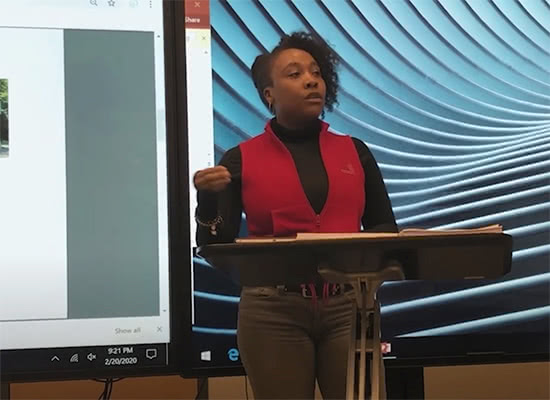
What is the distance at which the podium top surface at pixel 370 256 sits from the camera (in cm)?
64

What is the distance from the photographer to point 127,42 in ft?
4.56

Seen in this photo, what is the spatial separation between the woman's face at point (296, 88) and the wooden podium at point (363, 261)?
0.33m

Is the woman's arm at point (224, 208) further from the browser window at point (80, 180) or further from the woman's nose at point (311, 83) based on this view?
the browser window at point (80, 180)

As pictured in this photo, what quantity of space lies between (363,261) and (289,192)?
0.32 m

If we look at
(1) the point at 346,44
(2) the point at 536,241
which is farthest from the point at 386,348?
(1) the point at 346,44

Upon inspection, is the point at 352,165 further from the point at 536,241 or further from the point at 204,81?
the point at 536,241

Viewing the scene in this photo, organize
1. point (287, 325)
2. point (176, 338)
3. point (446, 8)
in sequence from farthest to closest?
1. point (446, 8)
2. point (176, 338)
3. point (287, 325)

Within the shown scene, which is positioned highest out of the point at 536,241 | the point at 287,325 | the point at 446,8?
the point at 446,8

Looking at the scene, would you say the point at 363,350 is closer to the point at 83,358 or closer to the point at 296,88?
the point at 296,88

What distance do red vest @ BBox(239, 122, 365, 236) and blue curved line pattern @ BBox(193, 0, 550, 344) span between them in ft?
1.19

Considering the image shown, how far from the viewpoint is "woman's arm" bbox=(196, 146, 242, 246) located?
914 mm

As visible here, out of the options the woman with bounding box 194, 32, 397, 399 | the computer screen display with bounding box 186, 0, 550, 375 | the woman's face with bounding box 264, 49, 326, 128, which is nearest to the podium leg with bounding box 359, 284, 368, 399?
the woman with bounding box 194, 32, 397, 399

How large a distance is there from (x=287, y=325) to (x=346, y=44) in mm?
707

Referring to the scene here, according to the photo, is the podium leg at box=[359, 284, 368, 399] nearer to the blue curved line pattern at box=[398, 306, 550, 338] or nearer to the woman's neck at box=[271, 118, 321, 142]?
the woman's neck at box=[271, 118, 321, 142]
